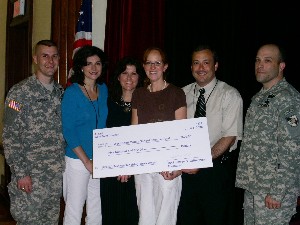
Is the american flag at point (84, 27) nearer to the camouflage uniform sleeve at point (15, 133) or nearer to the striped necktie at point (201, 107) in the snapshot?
the camouflage uniform sleeve at point (15, 133)

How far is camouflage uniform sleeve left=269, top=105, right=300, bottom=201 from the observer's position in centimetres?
208

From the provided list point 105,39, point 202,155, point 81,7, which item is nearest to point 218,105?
point 202,155

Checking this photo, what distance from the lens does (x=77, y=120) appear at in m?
2.52

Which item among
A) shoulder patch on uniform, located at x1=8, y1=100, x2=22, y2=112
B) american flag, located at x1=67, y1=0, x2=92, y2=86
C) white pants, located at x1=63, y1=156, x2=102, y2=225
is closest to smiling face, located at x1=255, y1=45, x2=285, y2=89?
white pants, located at x1=63, y1=156, x2=102, y2=225

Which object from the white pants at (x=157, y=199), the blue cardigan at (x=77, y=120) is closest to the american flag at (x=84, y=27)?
the blue cardigan at (x=77, y=120)

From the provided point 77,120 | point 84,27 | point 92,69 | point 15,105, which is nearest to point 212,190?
point 77,120

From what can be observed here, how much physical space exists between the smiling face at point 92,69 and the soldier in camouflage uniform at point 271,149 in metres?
1.10

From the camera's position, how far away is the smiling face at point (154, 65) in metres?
2.45

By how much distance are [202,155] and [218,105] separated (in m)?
0.40

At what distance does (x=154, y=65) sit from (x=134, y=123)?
1.37 feet

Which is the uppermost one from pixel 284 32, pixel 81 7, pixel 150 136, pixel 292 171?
pixel 81 7

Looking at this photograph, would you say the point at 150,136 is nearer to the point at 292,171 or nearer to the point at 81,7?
the point at 292,171

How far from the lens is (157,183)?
7.88 ft

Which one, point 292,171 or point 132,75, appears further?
point 132,75
